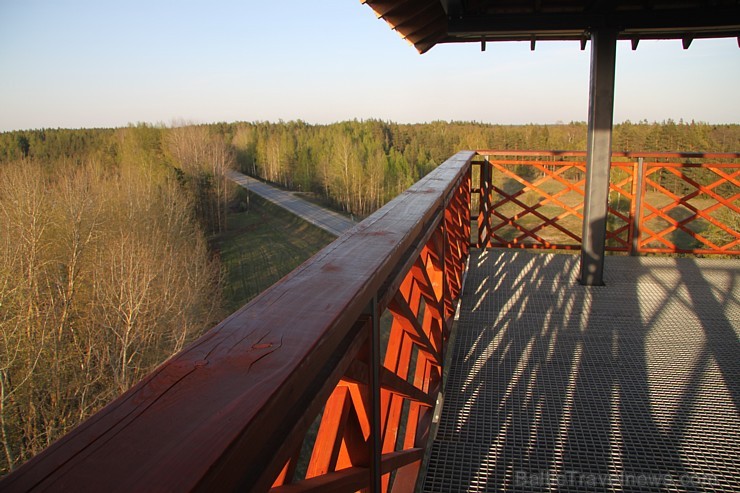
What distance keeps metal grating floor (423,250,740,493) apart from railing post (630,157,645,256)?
954mm

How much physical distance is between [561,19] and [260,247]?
27435 mm

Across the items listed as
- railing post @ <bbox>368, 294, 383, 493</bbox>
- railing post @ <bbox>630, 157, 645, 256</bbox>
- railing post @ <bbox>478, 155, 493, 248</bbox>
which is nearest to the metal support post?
railing post @ <bbox>630, 157, 645, 256</bbox>

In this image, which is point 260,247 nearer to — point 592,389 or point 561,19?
point 561,19

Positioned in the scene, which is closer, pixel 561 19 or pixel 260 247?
pixel 561 19

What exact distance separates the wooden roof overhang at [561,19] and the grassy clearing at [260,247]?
1588 cm

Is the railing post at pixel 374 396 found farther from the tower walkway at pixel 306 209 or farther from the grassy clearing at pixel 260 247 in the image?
the tower walkway at pixel 306 209

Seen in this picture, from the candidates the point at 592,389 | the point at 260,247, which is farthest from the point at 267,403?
the point at 260,247

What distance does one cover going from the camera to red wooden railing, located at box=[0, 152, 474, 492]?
452mm

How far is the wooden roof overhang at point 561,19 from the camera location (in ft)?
13.0

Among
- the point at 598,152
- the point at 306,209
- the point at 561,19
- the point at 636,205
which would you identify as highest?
the point at 561,19

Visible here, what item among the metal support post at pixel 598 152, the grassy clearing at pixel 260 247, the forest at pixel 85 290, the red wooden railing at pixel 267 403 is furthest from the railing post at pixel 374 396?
the grassy clearing at pixel 260 247

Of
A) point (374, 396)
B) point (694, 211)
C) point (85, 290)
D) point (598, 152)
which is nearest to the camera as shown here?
point (374, 396)

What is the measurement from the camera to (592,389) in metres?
2.59

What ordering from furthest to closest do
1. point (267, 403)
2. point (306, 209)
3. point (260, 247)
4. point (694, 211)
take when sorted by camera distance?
point (306, 209)
point (260, 247)
point (694, 211)
point (267, 403)
